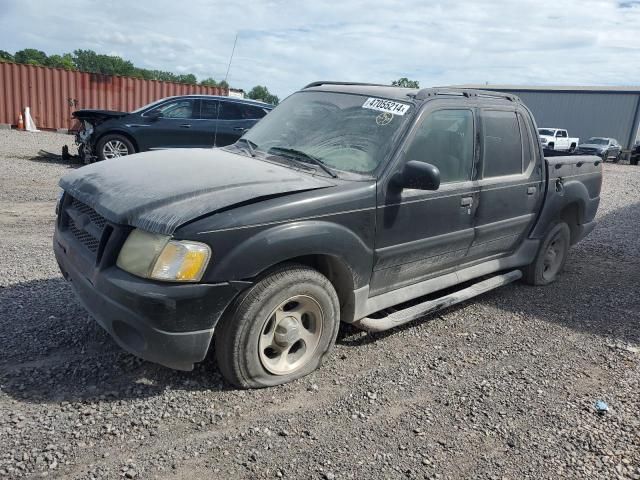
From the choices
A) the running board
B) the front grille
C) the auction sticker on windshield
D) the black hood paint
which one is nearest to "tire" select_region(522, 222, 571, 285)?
the running board

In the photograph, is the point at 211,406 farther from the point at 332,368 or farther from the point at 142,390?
the point at 332,368

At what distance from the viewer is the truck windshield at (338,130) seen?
3572 mm

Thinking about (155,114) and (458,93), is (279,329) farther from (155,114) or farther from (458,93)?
(155,114)

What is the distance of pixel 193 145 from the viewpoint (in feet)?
37.7

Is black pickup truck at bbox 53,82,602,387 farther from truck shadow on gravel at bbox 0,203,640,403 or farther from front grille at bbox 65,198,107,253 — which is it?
truck shadow on gravel at bbox 0,203,640,403

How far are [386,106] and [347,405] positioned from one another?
214 centimetres

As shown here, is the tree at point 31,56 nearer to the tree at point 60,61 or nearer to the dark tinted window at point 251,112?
the tree at point 60,61

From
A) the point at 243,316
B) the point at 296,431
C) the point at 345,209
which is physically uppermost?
the point at 345,209

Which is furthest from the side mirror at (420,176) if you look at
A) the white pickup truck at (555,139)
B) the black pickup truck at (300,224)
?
the white pickup truck at (555,139)

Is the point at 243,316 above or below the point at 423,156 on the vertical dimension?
below

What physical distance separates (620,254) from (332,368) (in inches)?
213

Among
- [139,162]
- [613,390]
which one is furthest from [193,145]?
[613,390]

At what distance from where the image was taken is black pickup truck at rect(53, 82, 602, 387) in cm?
274

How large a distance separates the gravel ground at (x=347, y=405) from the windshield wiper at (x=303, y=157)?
1.33 metres
